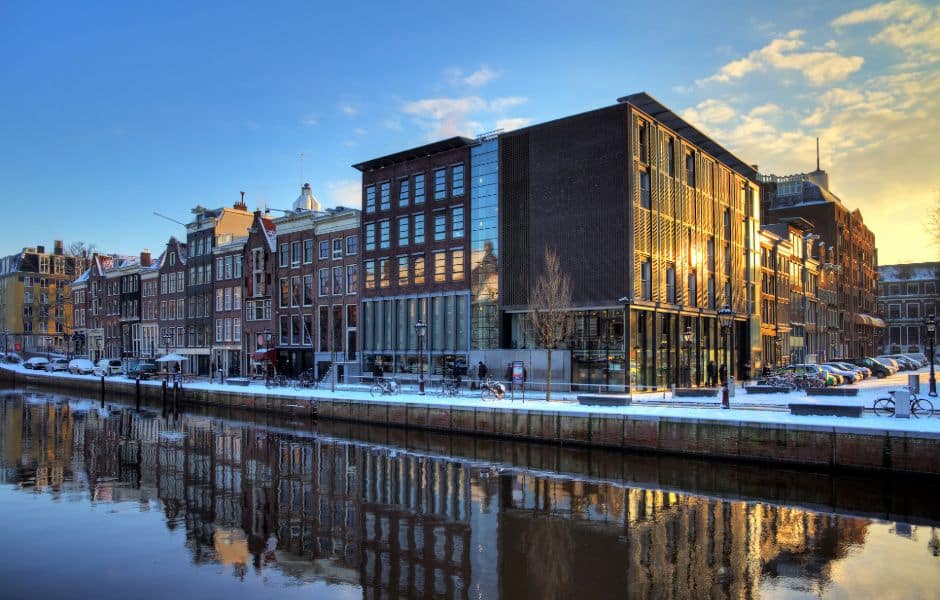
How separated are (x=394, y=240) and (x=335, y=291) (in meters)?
8.85

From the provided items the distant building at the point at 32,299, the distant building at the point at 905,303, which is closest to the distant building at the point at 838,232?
the distant building at the point at 905,303

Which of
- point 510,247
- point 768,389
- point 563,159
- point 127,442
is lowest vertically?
point 127,442

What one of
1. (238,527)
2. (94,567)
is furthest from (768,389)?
(94,567)

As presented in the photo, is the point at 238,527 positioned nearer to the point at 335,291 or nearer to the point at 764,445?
the point at 764,445

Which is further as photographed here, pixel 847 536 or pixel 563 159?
pixel 563 159

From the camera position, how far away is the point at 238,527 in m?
18.9

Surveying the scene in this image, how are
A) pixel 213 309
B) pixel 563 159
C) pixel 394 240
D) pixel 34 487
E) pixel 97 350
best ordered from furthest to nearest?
1. pixel 97 350
2. pixel 213 309
3. pixel 394 240
4. pixel 563 159
5. pixel 34 487

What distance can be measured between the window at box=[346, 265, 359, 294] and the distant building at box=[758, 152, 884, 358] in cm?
6075

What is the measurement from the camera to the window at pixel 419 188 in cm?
5568

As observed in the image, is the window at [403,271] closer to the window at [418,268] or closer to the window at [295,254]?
the window at [418,268]

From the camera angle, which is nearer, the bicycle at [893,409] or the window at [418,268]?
the bicycle at [893,409]

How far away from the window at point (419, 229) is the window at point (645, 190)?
18165 mm

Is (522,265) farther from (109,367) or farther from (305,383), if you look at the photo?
(109,367)

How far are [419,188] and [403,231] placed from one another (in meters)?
3.79
